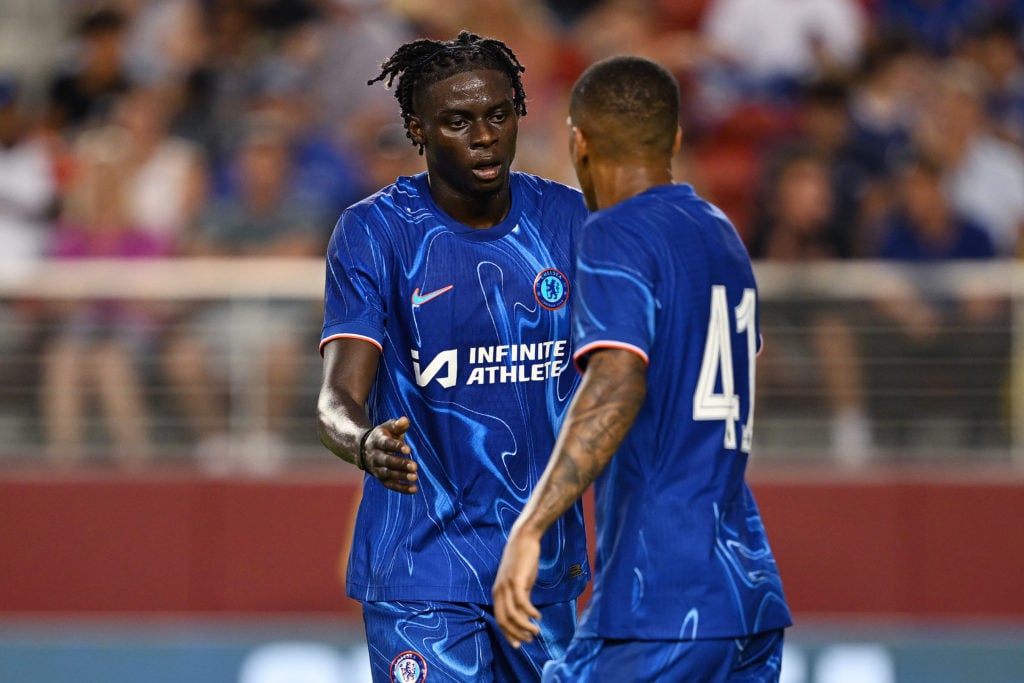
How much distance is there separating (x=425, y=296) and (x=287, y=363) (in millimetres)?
4315

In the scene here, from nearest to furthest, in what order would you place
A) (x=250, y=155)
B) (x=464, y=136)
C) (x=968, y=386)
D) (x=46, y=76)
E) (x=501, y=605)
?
(x=501, y=605) < (x=464, y=136) < (x=968, y=386) < (x=250, y=155) < (x=46, y=76)

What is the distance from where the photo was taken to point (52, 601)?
8.85m

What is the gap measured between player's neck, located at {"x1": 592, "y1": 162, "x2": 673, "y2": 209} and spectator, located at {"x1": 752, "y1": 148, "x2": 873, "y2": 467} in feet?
15.2

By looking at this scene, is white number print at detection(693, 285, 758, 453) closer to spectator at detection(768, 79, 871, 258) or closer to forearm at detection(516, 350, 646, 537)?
forearm at detection(516, 350, 646, 537)

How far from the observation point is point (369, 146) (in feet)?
31.2

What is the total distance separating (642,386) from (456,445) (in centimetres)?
91

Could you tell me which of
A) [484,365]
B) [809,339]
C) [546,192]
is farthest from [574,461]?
[809,339]

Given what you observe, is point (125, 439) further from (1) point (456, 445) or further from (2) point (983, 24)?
(2) point (983, 24)

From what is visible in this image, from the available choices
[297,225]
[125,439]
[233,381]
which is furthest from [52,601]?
[297,225]

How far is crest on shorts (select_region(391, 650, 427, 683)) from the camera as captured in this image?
14.0 feet

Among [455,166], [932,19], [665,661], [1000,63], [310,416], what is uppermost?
[932,19]

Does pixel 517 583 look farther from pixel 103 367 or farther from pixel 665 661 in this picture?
pixel 103 367

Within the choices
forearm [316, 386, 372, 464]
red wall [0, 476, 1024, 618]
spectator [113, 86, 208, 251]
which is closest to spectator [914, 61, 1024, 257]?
red wall [0, 476, 1024, 618]

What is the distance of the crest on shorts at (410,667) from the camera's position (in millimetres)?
4273
